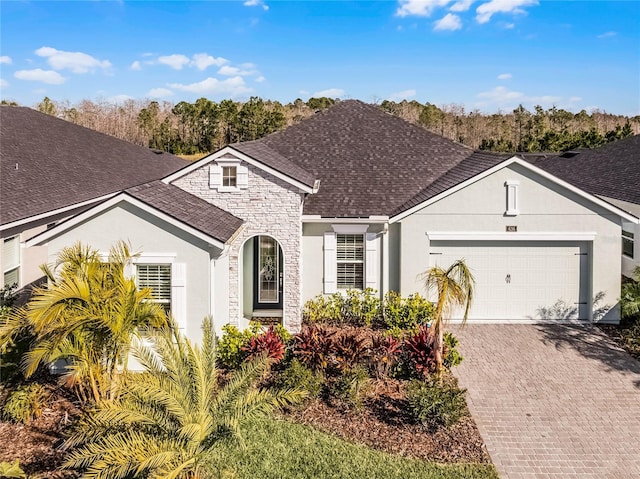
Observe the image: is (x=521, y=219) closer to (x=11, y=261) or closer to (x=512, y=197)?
(x=512, y=197)

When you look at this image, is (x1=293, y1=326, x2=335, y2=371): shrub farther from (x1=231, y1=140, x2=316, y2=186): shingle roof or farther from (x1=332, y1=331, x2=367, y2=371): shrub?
(x1=231, y1=140, x2=316, y2=186): shingle roof

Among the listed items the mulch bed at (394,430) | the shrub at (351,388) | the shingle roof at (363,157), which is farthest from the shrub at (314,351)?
the shingle roof at (363,157)

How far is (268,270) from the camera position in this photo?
15.6 metres

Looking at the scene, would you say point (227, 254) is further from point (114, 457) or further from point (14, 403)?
point (114, 457)

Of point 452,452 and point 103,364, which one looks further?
point 103,364

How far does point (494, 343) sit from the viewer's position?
12906 millimetres

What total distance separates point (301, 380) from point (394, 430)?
205 centimetres

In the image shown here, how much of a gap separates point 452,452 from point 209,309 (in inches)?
229

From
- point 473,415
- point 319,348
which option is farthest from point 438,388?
point 319,348

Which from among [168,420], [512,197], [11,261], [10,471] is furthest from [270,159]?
[10,471]

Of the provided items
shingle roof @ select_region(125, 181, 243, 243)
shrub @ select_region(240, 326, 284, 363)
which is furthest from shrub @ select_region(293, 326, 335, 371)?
shingle roof @ select_region(125, 181, 243, 243)

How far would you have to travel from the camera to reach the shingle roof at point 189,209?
10.8 meters

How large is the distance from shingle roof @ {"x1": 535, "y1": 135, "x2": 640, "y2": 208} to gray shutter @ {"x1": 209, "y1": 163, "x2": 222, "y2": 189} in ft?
36.0

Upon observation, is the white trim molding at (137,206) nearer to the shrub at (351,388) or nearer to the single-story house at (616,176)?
the shrub at (351,388)
